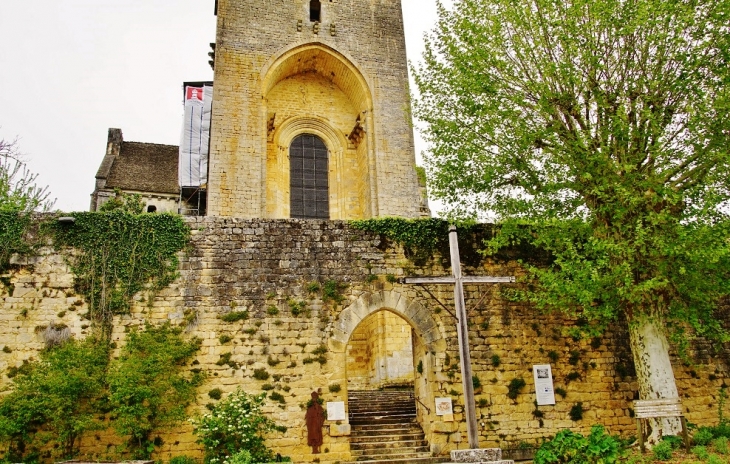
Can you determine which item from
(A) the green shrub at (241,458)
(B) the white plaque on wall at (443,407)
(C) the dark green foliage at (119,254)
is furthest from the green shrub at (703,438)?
(C) the dark green foliage at (119,254)

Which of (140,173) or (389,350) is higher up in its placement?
(140,173)

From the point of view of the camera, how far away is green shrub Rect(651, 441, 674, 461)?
8.40 metres

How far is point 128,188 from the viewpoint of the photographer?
84.3ft

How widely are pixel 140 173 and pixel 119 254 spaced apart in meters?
17.6

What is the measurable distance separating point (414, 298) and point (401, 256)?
881 millimetres

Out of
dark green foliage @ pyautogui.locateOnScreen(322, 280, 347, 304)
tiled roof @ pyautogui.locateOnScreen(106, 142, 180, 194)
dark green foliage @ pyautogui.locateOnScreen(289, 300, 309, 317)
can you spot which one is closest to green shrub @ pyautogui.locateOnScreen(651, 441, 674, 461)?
dark green foliage @ pyautogui.locateOnScreen(322, 280, 347, 304)

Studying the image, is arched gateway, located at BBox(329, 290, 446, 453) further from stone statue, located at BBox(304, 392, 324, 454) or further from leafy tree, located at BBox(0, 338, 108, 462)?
leafy tree, located at BBox(0, 338, 108, 462)

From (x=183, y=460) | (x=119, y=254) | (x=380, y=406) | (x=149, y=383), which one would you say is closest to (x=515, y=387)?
(x=380, y=406)

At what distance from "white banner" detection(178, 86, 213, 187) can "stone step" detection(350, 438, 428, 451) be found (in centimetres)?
1192

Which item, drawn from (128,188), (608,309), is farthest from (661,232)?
(128,188)

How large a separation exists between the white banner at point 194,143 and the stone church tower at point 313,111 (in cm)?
311

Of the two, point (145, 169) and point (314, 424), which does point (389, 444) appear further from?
point (145, 169)

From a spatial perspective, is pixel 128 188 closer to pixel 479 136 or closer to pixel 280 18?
pixel 280 18

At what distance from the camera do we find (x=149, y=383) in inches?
386
